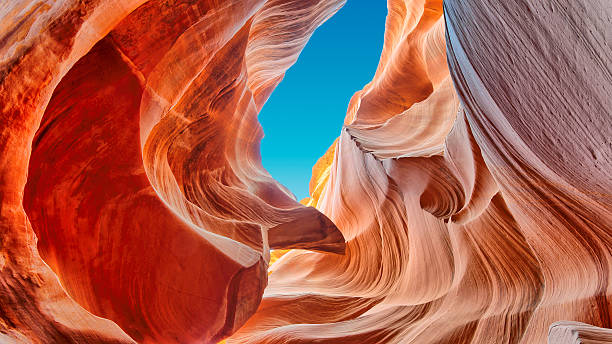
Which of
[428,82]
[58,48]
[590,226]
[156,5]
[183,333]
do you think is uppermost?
[428,82]

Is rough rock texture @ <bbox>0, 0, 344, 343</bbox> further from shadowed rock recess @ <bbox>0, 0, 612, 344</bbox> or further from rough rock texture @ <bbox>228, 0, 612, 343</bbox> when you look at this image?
rough rock texture @ <bbox>228, 0, 612, 343</bbox>

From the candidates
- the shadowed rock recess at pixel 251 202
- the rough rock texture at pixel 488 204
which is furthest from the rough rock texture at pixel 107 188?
the rough rock texture at pixel 488 204

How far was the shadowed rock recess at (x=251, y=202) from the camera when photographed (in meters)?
1.89

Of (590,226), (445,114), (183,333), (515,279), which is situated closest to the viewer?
(590,226)

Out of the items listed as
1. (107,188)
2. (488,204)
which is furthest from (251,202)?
(488,204)

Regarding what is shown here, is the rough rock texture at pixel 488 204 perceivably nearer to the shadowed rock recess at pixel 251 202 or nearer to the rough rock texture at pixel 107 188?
the shadowed rock recess at pixel 251 202

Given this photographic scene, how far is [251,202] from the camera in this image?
6.93 m

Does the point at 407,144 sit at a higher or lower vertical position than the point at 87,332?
higher

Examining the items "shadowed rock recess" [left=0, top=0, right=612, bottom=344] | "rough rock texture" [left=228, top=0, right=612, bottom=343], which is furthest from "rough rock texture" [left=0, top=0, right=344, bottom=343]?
"rough rock texture" [left=228, top=0, right=612, bottom=343]

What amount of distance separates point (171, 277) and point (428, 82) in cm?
715

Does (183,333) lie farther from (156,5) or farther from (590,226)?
Answer: (590,226)

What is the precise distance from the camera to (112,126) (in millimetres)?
3293

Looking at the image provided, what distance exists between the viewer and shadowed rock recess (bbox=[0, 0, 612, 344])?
1.89 meters

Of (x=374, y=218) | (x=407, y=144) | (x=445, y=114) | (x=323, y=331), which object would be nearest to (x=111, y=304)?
(x=323, y=331)
